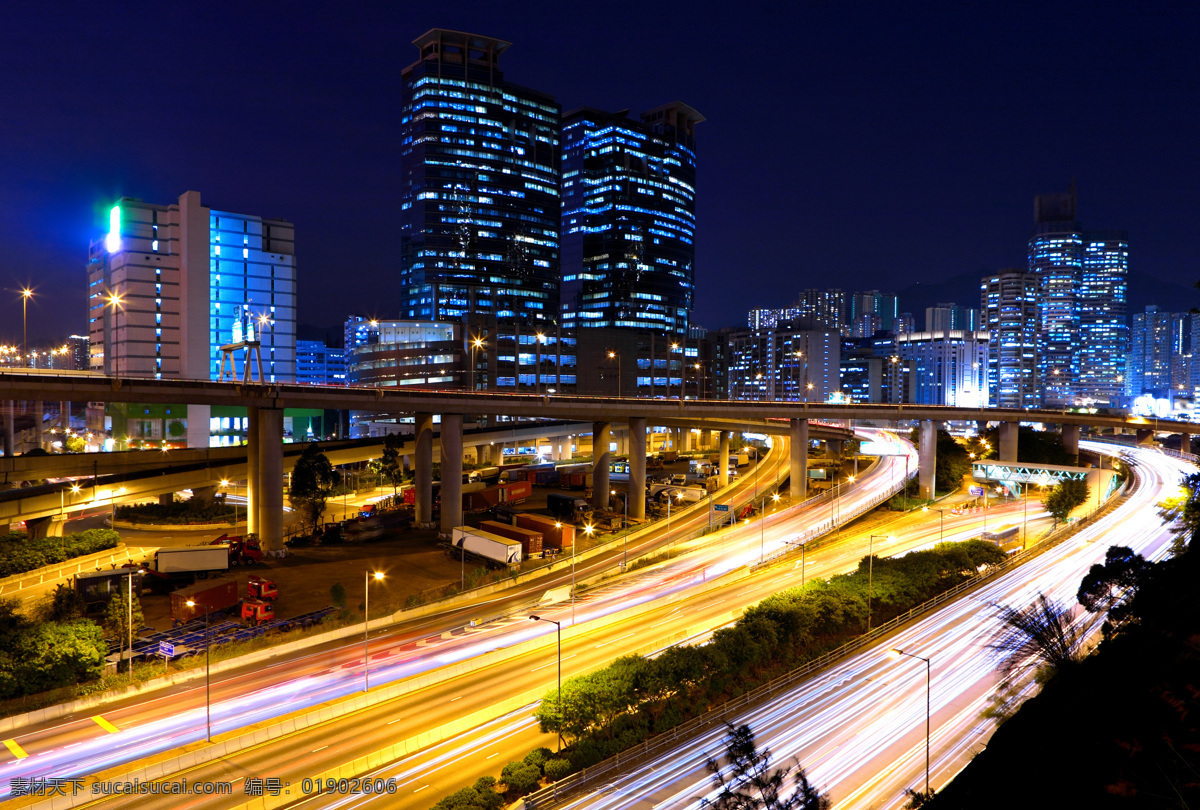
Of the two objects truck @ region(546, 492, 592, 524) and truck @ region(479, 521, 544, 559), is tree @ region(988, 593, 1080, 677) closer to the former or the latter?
truck @ region(479, 521, 544, 559)

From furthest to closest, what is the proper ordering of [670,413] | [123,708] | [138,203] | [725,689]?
1. [138,203]
2. [670,413]
3. [725,689]
4. [123,708]

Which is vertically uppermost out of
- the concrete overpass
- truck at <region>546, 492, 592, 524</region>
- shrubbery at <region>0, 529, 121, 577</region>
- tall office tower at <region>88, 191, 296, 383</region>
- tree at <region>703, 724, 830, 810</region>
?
tall office tower at <region>88, 191, 296, 383</region>

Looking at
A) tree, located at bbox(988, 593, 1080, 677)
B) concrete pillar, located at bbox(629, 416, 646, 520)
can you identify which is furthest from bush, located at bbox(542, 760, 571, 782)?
concrete pillar, located at bbox(629, 416, 646, 520)

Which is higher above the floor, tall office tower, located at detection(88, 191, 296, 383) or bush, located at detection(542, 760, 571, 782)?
tall office tower, located at detection(88, 191, 296, 383)

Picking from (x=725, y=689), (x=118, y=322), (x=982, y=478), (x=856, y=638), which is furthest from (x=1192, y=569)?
(x=118, y=322)

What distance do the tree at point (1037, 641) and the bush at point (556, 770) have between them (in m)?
17.4

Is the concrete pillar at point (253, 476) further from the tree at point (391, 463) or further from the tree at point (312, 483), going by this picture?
the tree at point (391, 463)

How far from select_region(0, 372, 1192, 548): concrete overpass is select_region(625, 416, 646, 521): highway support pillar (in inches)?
5.3

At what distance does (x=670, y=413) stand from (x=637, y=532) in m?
22.0

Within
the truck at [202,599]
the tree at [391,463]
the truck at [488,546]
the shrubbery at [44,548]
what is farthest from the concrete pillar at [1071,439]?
the shrubbery at [44,548]

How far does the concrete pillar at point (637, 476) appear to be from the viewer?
80812mm

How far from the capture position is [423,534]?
229ft

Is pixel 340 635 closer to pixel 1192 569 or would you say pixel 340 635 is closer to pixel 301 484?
pixel 301 484

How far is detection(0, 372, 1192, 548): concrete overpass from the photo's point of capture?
182 ft
